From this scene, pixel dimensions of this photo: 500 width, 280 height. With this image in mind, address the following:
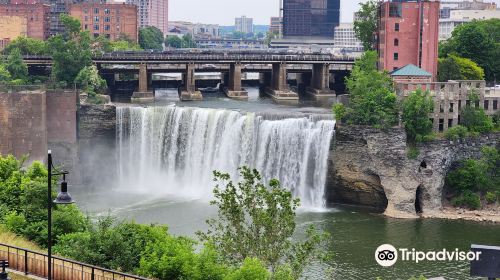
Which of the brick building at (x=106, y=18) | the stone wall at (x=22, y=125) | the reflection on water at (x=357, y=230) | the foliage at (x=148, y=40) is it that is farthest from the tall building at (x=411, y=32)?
the foliage at (x=148, y=40)

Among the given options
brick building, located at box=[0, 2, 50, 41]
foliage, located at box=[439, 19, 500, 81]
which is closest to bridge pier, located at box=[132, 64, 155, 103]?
foliage, located at box=[439, 19, 500, 81]

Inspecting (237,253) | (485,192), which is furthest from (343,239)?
(237,253)

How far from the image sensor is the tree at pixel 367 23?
94.3 m

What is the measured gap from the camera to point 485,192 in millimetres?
67250

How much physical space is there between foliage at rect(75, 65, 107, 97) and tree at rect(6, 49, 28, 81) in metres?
6.29

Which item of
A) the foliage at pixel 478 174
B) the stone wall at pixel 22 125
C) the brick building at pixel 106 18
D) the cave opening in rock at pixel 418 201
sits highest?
the brick building at pixel 106 18

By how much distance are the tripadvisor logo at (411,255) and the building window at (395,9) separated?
31572mm

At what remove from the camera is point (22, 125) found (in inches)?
2827

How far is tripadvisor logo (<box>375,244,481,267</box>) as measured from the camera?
2088 inches

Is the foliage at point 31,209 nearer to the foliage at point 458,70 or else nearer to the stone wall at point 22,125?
the stone wall at point 22,125

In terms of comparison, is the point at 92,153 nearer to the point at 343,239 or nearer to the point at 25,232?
the point at 343,239

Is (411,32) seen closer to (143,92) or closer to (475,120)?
(475,120)

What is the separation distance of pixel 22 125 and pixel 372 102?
1084 inches

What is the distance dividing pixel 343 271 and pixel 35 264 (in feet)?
73.8
